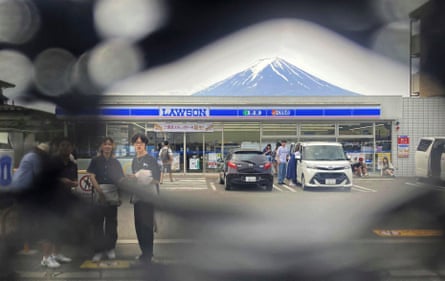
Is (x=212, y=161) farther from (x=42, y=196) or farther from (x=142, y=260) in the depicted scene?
(x=42, y=196)

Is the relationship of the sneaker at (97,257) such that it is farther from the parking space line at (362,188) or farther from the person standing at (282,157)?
the parking space line at (362,188)

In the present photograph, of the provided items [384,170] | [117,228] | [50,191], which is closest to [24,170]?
[50,191]

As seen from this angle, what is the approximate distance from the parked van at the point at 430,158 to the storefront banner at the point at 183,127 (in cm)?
98

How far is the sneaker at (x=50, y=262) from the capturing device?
1931mm

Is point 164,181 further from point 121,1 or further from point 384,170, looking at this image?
point 384,170

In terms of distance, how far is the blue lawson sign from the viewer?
5.52ft

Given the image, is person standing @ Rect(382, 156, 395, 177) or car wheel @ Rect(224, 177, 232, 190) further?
car wheel @ Rect(224, 177, 232, 190)

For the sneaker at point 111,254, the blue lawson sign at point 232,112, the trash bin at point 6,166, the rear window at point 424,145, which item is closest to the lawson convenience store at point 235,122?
the blue lawson sign at point 232,112

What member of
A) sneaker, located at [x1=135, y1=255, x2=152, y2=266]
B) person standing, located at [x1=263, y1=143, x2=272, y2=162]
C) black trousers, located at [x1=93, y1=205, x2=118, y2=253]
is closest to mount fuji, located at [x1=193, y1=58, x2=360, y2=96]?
person standing, located at [x1=263, y1=143, x2=272, y2=162]

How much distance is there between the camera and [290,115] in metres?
1.70

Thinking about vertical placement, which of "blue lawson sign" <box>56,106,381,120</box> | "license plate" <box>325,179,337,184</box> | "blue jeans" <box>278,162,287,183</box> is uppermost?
"blue lawson sign" <box>56,106,381,120</box>

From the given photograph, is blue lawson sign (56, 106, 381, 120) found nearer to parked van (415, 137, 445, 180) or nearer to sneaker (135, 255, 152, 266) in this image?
parked van (415, 137, 445, 180)

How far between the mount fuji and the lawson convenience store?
35 mm

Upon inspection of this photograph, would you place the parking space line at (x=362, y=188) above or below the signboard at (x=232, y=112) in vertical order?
below
